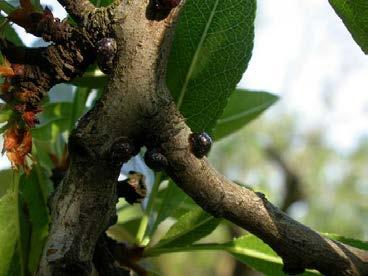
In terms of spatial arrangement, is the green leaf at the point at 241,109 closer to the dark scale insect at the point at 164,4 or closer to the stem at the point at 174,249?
the stem at the point at 174,249

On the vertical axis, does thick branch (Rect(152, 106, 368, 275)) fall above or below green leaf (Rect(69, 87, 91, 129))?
above

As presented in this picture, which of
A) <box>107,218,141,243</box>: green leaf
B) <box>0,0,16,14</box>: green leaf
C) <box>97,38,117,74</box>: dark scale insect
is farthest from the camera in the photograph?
<box>107,218,141,243</box>: green leaf

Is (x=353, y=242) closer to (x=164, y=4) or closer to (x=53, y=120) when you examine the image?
(x=164, y=4)

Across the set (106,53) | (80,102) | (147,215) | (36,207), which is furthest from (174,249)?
(106,53)

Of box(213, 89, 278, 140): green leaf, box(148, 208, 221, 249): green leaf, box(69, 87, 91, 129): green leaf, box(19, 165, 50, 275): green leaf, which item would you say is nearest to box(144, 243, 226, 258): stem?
box(148, 208, 221, 249): green leaf

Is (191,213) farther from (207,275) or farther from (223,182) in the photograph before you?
(207,275)

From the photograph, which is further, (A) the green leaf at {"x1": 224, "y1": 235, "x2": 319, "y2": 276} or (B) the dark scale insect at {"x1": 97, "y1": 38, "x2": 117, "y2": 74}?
(A) the green leaf at {"x1": 224, "y1": 235, "x2": 319, "y2": 276}

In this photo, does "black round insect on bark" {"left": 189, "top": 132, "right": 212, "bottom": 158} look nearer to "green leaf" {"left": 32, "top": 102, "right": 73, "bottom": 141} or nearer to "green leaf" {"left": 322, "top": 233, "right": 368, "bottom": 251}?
"green leaf" {"left": 322, "top": 233, "right": 368, "bottom": 251}

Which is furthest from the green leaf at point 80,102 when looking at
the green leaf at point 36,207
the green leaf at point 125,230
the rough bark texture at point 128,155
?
the rough bark texture at point 128,155
